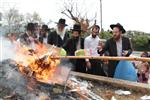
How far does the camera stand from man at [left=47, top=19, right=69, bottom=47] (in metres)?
9.97

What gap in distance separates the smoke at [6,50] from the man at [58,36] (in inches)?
58.7

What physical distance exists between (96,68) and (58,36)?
1614 millimetres

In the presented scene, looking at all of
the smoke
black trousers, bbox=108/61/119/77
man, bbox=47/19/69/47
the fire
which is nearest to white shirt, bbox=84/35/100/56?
black trousers, bbox=108/61/119/77

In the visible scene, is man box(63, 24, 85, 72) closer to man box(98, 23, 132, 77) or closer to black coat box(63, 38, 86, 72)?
black coat box(63, 38, 86, 72)

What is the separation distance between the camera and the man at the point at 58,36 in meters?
9.97

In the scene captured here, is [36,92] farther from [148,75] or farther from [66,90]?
[148,75]

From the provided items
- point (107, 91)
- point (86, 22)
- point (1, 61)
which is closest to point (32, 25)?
point (1, 61)

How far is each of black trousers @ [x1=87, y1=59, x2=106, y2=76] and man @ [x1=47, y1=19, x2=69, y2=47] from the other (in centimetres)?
128

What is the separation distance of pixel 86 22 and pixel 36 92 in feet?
116

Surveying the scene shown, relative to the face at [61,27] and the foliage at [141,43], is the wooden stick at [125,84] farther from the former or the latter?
the foliage at [141,43]

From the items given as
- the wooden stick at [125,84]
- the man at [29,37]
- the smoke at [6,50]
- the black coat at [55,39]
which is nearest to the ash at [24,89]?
the smoke at [6,50]

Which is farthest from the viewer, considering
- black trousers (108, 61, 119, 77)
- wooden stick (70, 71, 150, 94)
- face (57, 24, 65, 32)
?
face (57, 24, 65, 32)

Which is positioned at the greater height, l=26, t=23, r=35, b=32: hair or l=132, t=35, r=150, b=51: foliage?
l=26, t=23, r=35, b=32: hair

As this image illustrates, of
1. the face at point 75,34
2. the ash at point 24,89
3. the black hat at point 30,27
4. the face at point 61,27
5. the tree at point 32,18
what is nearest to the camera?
the ash at point 24,89
